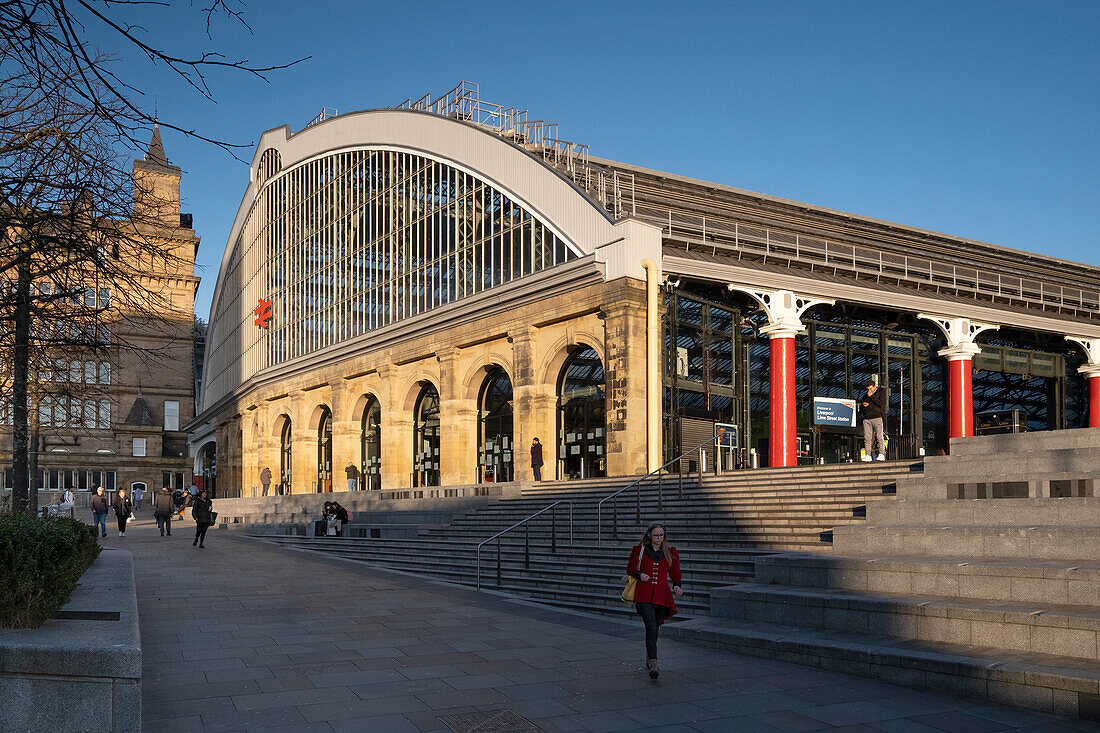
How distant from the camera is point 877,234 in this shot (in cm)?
3981

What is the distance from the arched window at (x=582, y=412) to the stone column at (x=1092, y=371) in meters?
19.6

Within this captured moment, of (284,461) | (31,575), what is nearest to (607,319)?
(31,575)

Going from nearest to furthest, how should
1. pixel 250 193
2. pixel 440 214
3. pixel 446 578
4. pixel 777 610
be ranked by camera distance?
pixel 777 610
pixel 446 578
pixel 440 214
pixel 250 193

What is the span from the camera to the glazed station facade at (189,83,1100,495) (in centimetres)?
2912

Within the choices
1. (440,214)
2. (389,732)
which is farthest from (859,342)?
(389,732)

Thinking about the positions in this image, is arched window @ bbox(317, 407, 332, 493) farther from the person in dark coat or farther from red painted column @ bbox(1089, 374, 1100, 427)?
red painted column @ bbox(1089, 374, 1100, 427)

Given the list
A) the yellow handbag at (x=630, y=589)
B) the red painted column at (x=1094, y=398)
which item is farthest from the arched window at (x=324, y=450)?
the yellow handbag at (x=630, y=589)

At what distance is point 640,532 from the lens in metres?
19.8

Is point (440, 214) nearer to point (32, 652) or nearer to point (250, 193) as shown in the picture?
point (250, 193)

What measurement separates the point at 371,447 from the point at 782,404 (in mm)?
21625

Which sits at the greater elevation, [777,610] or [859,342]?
[859,342]

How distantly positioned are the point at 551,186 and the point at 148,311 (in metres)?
20.7

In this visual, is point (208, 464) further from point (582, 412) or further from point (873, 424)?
point (873, 424)

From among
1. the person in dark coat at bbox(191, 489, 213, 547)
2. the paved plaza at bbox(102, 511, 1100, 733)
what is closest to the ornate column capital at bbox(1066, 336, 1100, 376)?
the paved plaza at bbox(102, 511, 1100, 733)
